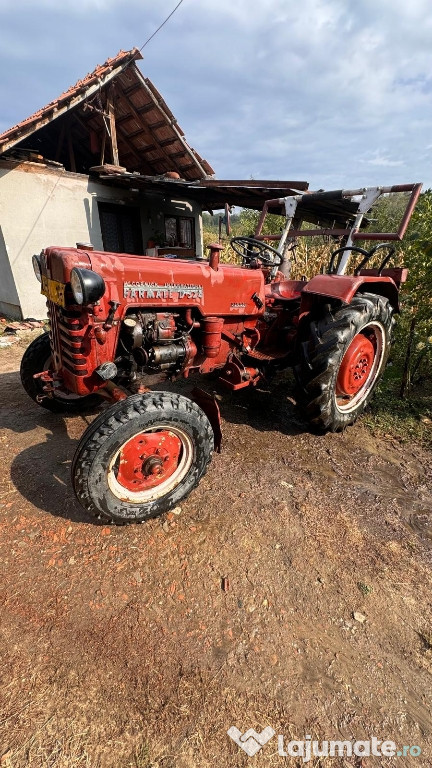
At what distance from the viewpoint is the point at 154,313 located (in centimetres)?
250

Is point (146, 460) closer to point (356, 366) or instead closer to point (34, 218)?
point (356, 366)

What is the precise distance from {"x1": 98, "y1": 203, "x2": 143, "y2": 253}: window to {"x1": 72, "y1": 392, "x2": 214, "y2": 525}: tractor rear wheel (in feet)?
22.5

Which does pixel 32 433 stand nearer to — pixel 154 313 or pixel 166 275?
pixel 154 313

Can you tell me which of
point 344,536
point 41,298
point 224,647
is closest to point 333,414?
point 344,536

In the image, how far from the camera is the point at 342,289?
2848 mm

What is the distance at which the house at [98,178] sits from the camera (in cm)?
597

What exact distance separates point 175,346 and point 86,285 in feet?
2.69

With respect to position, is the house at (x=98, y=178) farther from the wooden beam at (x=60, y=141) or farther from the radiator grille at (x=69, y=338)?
the radiator grille at (x=69, y=338)

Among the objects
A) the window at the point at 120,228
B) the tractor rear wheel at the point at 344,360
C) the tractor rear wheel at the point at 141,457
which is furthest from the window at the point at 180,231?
the tractor rear wheel at the point at 141,457

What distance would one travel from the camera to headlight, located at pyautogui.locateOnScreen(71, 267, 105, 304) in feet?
6.25

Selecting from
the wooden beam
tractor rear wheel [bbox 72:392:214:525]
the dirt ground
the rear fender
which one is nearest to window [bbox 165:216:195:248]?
the wooden beam

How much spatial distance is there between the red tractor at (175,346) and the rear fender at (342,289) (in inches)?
0.4

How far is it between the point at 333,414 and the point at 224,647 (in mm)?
1916

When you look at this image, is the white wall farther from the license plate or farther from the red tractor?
the license plate
